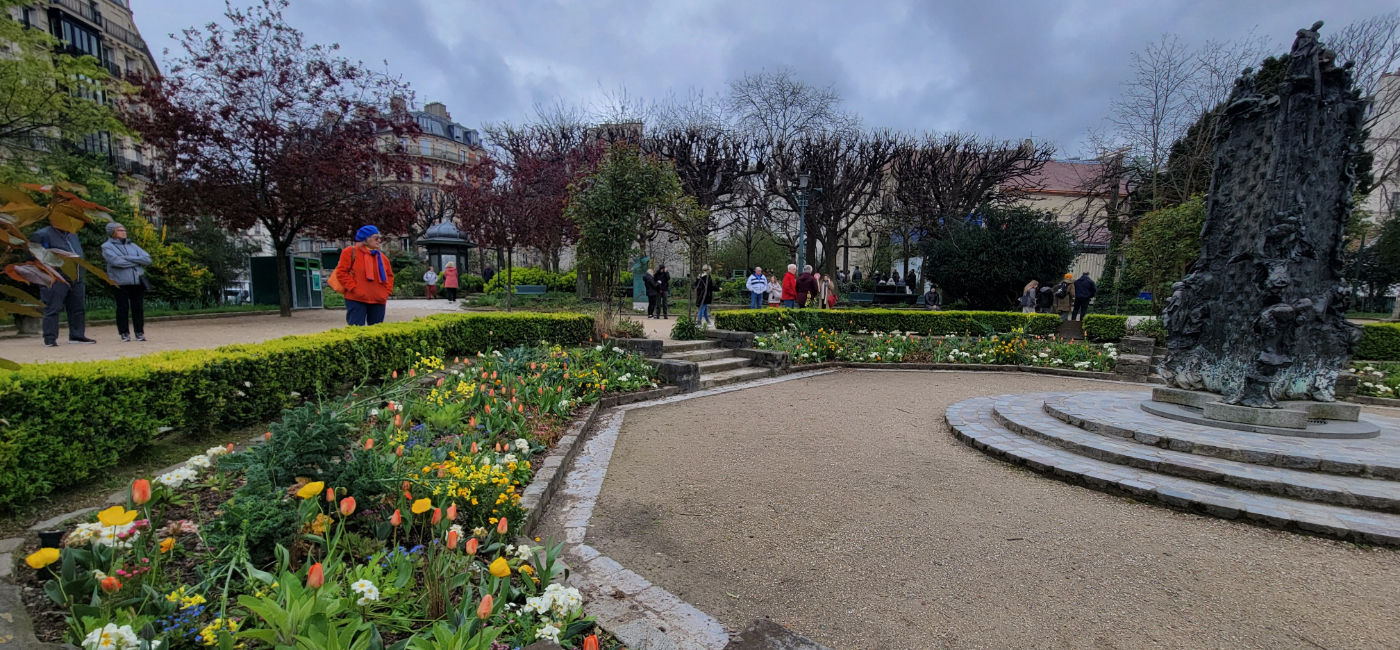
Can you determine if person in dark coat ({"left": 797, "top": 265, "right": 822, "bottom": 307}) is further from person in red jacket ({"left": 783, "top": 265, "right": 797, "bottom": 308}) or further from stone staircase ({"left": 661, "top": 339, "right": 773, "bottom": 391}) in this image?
stone staircase ({"left": 661, "top": 339, "right": 773, "bottom": 391})

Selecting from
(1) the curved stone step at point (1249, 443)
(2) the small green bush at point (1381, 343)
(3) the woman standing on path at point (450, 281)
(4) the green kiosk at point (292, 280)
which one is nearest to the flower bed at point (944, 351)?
(1) the curved stone step at point (1249, 443)

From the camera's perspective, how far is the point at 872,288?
25688mm

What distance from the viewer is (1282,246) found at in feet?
17.9

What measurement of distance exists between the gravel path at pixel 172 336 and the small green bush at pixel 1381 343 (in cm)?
Result: 1696

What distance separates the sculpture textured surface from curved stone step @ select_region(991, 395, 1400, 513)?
1429 millimetres

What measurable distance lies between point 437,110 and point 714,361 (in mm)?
57187

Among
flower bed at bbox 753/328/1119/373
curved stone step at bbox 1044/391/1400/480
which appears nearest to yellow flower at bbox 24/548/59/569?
curved stone step at bbox 1044/391/1400/480

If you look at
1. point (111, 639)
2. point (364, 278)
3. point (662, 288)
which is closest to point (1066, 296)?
point (662, 288)

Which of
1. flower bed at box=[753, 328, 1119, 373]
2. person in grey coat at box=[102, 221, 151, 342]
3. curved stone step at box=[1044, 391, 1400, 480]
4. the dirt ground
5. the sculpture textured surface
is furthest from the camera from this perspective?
flower bed at box=[753, 328, 1119, 373]

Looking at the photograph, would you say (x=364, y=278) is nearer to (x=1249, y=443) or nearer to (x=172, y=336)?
(x=172, y=336)

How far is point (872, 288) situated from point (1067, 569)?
76.8 ft

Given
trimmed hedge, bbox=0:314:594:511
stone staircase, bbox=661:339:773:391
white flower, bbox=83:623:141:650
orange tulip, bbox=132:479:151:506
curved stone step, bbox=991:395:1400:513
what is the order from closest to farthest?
white flower, bbox=83:623:141:650
orange tulip, bbox=132:479:151:506
trimmed hedge, bbox=0:314:594:511
curved stone step, bbox=991:395:1400:513
stone staircase, bbox=661:339:773:391

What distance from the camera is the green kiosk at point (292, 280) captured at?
16.5 meters

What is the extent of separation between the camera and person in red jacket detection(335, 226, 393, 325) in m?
7.12
